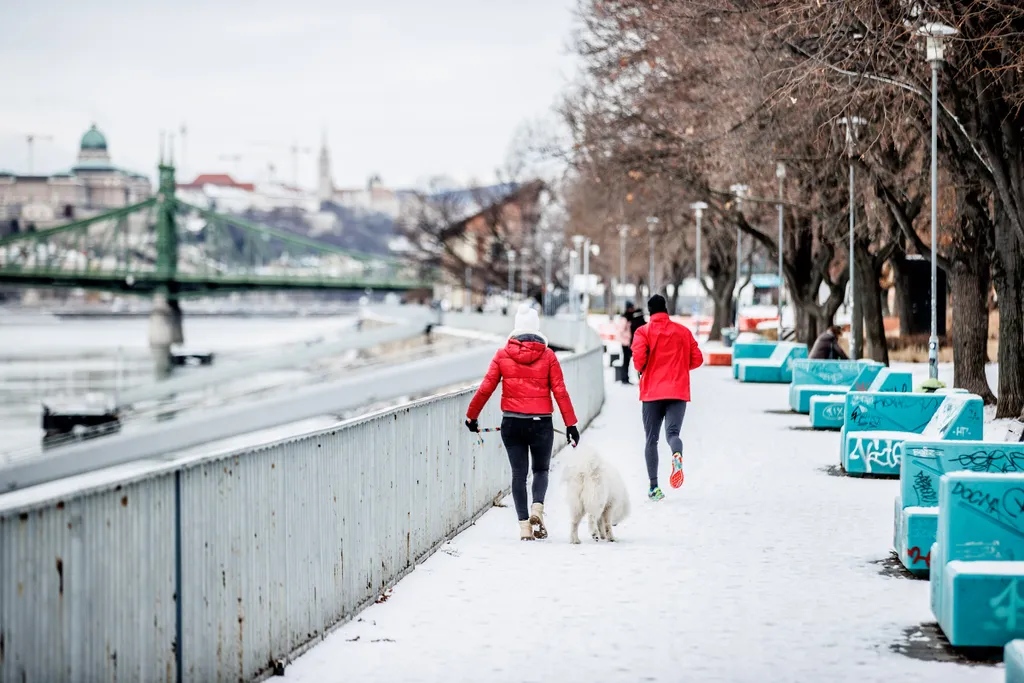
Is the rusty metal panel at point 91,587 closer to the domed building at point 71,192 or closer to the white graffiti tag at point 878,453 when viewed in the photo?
the white graffiti tag at point 878,453

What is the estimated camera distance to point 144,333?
167 m

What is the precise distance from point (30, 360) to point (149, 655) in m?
116

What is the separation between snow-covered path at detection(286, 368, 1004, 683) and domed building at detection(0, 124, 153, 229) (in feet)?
439

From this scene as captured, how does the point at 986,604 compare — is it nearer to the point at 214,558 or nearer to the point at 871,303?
the point at 214,558

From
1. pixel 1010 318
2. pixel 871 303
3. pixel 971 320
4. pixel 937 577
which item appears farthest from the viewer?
pixel 871 303

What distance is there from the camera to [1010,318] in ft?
72.9

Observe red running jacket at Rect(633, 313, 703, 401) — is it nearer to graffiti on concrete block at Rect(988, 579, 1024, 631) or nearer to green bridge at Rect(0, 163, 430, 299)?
graffiti on concrete block at Rect(988, 579, 1024, 631)

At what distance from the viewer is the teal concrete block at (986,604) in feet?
24.3

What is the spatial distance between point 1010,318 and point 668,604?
14886 mm

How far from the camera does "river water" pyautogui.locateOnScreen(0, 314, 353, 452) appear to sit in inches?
3036

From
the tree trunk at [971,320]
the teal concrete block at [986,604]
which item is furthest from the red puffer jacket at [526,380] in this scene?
the tree trunk at [971,320]

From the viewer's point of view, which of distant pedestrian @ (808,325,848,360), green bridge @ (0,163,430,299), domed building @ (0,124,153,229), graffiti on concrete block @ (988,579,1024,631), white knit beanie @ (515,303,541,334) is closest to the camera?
graffiti on concrete block @ (988,579,1024,631)

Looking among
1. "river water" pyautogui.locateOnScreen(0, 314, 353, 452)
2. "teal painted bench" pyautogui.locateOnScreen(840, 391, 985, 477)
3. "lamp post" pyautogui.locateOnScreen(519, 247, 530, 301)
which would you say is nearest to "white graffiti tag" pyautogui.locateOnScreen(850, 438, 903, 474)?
"teal painted bench" pyautogui.locateOnScreen(840, 391, 985, 477)

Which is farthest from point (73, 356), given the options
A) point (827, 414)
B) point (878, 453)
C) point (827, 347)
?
point (878, 453)
